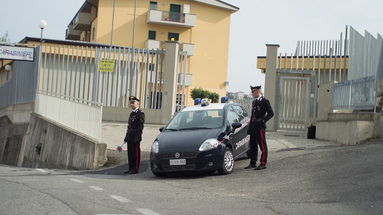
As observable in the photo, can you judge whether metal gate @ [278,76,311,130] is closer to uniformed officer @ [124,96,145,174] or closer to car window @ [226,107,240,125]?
car window @ [226,107,240,125]

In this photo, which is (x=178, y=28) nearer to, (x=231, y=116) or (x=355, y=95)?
(x=355, y=95)

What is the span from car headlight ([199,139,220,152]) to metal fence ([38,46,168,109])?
1176 centimetres

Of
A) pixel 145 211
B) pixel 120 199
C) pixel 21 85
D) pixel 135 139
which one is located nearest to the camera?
pixel 145 211

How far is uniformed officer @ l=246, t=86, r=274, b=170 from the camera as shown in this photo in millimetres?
13797

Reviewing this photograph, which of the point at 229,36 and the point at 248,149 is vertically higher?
the point at 229,36

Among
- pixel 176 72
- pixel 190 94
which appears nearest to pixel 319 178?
pixel 176 72

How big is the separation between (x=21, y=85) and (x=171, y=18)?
142ft

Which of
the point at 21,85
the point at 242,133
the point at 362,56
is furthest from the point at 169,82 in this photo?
the point at 242,133

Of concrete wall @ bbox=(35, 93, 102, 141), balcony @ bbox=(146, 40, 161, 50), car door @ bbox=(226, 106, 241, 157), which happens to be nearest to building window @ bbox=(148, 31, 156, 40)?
balcony @ bbox=(146, 40, 161, 50)

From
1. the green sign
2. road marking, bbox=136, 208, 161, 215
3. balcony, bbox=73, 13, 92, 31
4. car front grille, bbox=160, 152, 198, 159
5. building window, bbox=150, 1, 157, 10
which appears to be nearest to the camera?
road marking, bbox=136, 208, 161, 215

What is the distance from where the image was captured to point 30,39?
43406 mm

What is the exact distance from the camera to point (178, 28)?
6819 centimetres

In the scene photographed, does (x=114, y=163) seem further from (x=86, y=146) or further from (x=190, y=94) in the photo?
(x=190, y=94)

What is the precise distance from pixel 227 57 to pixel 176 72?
4419 cm
